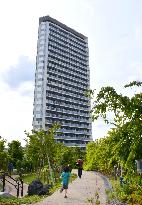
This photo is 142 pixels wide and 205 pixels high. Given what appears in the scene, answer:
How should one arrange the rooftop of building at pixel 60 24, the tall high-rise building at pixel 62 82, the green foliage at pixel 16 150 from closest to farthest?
1. the green foliage at pixel 16 150
2. the tall high-rise building at pixel 62 82
3. the rooftop of building at pixel 60 24

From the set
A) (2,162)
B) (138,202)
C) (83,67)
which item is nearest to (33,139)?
(2,162)

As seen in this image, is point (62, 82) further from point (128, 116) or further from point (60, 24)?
point (128, 116)

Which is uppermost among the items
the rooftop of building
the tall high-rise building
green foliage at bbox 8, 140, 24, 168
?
the rooftop of building

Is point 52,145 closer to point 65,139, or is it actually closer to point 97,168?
point 97,168

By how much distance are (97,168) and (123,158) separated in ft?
96.5

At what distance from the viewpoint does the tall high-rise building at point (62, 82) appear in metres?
131

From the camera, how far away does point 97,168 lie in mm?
40531

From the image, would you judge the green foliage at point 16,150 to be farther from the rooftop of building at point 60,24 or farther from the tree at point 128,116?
the rooftop of building at point 60,24

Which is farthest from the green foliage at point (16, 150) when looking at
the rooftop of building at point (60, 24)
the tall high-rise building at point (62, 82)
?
the rooftop of building at point (60, 24)

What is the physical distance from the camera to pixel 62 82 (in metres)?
144

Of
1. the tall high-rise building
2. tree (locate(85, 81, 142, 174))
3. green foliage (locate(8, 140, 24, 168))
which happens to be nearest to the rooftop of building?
the tall high-rise building

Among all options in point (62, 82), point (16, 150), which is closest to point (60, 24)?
point (62, 82)

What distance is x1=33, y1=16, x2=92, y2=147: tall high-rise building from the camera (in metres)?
131

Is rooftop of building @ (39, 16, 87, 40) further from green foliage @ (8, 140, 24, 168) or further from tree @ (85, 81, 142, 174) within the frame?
tree @ (85, 81, 142, 174)
